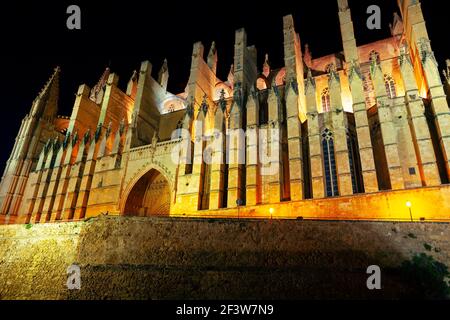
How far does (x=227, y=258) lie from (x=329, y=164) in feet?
29.4

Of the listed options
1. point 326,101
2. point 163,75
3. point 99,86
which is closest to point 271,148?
point 326,101

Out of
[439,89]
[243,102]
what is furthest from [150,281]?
[439,89]

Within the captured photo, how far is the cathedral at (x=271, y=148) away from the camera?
15.8 meters

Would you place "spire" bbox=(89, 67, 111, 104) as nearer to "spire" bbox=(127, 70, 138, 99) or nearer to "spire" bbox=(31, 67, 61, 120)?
"spire" bbox=(31, 67, 61, 120)

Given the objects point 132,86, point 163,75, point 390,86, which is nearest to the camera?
point 390,86

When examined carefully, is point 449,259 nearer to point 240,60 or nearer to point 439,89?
point 439,89

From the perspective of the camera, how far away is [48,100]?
3341 cm

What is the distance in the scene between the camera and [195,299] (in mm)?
10953

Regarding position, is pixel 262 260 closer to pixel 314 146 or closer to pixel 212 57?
pixel 314 146

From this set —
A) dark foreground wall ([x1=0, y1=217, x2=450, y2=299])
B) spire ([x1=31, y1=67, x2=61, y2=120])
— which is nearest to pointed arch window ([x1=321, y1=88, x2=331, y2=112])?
dark foreground wall ([x1=0, y1=217, x2=450, y2=299])

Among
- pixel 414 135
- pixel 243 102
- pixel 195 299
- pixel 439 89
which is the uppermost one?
pixel 243 102

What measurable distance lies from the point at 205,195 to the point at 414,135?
12.0 metres

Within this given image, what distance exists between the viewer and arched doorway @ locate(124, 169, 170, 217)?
22656 mm

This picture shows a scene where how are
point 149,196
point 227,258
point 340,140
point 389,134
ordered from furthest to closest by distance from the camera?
1. point 149,196
2. point 340,140
3. point 389,134
4. point 227,258
